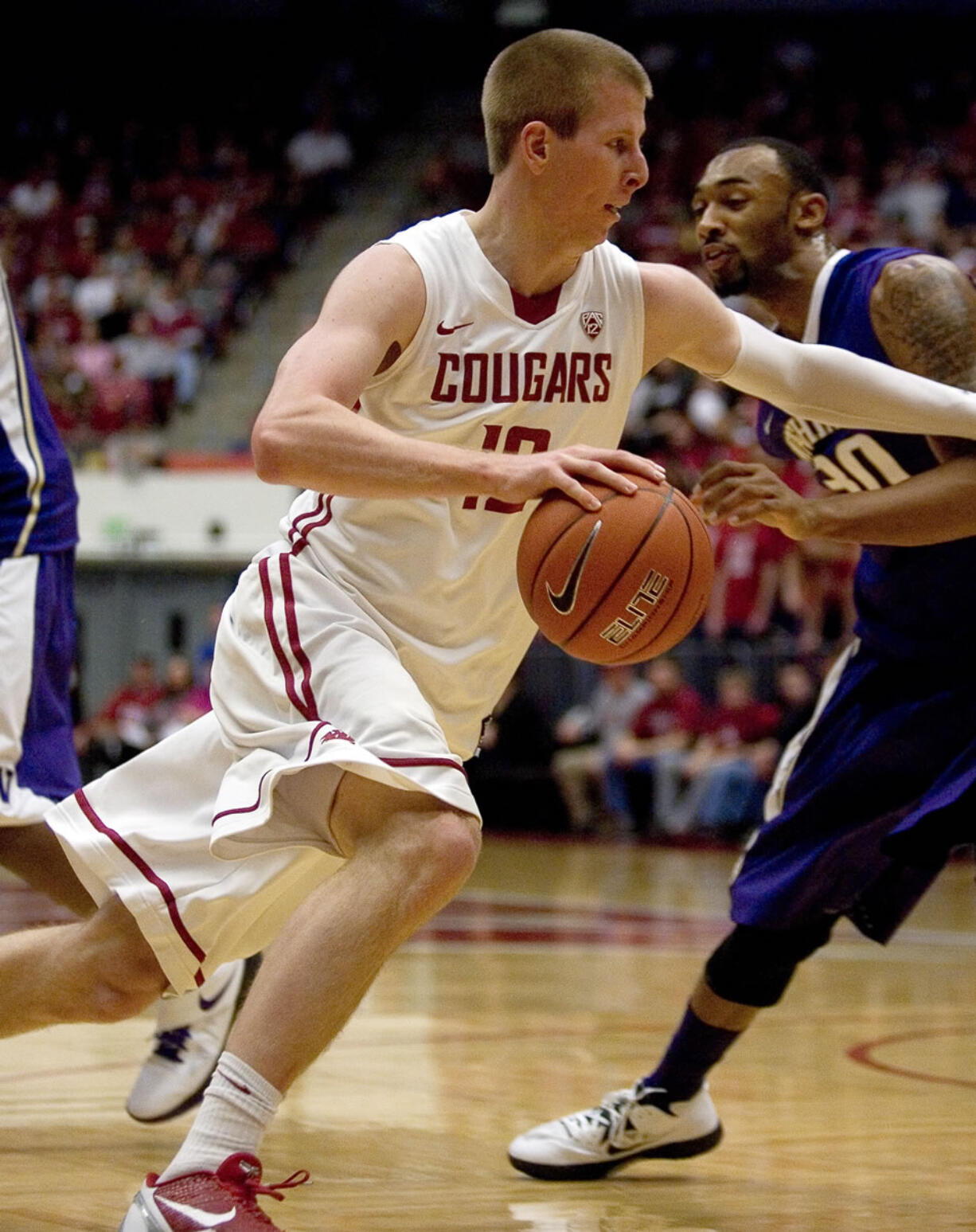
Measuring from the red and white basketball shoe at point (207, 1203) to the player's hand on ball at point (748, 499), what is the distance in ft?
5.09

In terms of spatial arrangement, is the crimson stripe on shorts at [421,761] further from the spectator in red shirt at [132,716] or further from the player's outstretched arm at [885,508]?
the spectator in red shirt at [132,716]

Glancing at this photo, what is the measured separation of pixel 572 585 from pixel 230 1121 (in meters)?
1.07

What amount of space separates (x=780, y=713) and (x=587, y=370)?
10.4 meters

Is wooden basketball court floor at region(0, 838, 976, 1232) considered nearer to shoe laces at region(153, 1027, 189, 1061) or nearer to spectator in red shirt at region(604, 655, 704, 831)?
shoe laces at region(153, 1027, 189, 1061)

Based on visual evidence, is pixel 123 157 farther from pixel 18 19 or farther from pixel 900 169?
pixel 900 169

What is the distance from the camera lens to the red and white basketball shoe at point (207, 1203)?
296 centimetres

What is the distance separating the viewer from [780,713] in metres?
13.8

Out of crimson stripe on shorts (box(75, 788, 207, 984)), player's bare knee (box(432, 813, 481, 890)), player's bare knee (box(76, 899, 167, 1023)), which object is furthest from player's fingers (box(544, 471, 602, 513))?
player's bare knee (box(76, 899, 167, 1023))

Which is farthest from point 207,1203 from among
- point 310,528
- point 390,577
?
point 310,528

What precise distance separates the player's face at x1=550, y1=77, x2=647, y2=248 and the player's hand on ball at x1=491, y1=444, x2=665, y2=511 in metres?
0.56

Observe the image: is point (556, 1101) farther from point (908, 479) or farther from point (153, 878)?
point (908, 479)

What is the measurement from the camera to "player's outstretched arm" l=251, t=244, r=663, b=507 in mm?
3143

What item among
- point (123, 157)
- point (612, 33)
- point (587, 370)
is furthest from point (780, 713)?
point (123, 157)

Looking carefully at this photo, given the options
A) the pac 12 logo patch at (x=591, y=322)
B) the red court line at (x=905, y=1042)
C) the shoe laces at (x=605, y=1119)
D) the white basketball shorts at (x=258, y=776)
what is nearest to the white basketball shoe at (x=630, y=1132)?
the shoe laces at (x=605, y=1119)
